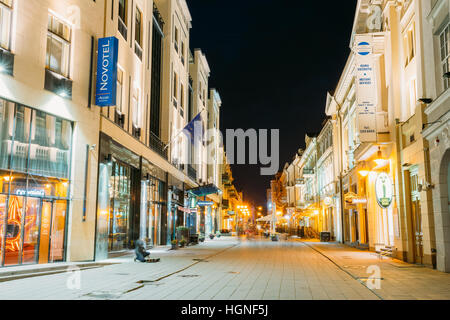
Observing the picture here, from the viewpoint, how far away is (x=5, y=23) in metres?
14.3

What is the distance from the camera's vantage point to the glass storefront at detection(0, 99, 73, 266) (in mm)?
14102

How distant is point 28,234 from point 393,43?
17219 millimetres

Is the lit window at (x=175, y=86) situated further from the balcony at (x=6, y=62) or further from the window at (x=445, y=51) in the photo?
the window at (x=445, y=51)

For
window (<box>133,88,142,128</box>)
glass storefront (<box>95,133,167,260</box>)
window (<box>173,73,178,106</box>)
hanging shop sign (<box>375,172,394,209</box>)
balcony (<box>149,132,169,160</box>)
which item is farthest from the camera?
window (<box>173,73,178,106</box>)

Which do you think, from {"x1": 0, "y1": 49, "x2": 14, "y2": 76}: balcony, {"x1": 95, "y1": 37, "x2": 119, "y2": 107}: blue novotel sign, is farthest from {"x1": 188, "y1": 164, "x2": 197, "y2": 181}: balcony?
{"x1": 0, "y1": 49, "x2": 14, "y2": 76}: balcony

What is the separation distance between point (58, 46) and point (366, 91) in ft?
46.0

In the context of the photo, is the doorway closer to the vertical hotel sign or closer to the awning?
the vertical hotel sign

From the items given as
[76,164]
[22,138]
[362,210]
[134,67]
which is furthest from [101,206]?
[362,210]

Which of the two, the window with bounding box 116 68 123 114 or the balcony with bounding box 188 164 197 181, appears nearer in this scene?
the window with bounding box 116 68 123 114

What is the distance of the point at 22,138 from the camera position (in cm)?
1485

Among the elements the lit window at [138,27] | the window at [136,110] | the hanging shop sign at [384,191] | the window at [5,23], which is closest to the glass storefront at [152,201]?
the window at [136,110]

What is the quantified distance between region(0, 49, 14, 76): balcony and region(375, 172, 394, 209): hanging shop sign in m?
14.5

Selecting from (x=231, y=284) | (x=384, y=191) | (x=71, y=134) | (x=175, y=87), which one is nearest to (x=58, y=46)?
(x=71, y=134)

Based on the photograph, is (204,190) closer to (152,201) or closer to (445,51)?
(152,201)
